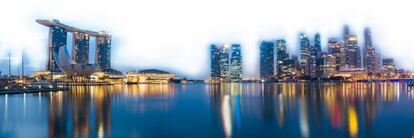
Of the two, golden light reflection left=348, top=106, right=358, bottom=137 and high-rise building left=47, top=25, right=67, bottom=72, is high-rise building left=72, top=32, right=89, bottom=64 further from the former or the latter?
golden light reflection left=348, top=106, right=358, bottom=137

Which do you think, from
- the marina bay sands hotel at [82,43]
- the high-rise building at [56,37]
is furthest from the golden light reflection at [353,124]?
the marina bay sands hotel at [82,43]

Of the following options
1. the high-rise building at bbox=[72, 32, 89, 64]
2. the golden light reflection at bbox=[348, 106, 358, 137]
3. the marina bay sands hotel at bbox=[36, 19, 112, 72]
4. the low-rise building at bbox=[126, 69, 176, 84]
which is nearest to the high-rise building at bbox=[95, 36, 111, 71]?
the marina bay sands hotel at bbox=[36, 19, 112, 72]

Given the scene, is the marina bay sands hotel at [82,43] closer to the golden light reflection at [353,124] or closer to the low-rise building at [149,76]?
the low-rise building at [149,76]

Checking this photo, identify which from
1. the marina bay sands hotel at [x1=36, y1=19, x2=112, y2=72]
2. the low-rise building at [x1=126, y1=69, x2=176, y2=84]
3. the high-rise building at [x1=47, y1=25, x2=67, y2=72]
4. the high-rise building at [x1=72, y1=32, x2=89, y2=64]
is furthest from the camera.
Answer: the high-rise building at [x1=72, y1=32, x2=89, y2=64]

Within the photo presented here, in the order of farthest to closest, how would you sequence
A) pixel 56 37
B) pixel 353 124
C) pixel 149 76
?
pixel 149 76 < pixel 56 37 < pixel 353 124

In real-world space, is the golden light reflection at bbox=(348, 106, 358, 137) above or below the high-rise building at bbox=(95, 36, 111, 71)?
below

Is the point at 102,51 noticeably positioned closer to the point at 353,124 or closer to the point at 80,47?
the point at 80,47

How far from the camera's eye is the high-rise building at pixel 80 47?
168875 millimetres

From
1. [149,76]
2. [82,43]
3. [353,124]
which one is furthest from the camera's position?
[82,43]

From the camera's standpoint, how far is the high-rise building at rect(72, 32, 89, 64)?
169 metres

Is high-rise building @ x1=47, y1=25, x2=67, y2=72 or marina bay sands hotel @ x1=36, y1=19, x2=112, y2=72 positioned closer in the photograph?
high-rise building @ x1=47, y1=25, x2=67, y2=72

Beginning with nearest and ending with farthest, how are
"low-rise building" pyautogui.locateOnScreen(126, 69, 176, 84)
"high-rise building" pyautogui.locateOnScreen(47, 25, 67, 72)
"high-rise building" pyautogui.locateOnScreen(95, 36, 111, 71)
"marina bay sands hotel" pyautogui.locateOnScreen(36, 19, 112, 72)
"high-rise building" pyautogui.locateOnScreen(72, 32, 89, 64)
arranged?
"high-rise building" pyautogui.locateOnScreen(47, 25, 67, 72)
"marina bay sands hotel" pyautogui.locateOnScreen(36, 19, 112, 72)
"low-rise building" pyautogui.locateOnScreen(126, 69, 176, 84)
"high-rise building" pyautogui.locateOnScreen(72, 32, 89, 64)
"high-rise building" pyautogui.locateOnScreen(95, 36, 111, 71)

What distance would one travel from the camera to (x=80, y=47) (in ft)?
558

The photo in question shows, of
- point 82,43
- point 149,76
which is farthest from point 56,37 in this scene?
point 149,76
